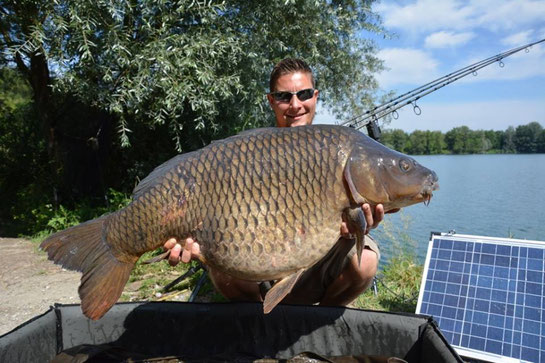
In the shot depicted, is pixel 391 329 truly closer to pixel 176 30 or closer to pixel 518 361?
pixel 518 361

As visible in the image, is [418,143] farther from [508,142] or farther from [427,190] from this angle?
[427,190]

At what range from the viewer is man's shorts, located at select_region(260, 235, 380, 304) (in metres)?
1.82

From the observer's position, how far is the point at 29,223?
18.4 feet

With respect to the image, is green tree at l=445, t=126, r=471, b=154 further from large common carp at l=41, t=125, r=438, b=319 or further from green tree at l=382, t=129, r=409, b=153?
large common carp at l=41, t=125, r=438, b=319

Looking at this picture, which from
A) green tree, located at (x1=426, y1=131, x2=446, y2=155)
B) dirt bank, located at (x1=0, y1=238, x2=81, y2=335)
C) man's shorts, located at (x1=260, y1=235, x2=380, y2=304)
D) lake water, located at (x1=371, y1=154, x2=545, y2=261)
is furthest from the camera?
green tree, located at (x1=426, y1=131, x2=446, y2=155)

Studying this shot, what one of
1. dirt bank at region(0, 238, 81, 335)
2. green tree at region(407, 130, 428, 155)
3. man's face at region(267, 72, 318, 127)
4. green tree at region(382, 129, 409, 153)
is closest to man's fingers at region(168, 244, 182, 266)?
man's face at region(267, 72, 318, 127)

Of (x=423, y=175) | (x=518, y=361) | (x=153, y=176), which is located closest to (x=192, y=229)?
(x=153, y=176)

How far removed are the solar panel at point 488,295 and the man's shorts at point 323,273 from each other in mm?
372

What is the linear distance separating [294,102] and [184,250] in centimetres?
100

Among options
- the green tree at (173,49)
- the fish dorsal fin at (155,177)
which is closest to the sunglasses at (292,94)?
the fish dorsal fin at (155,177)

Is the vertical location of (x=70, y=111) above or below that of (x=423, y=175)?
above

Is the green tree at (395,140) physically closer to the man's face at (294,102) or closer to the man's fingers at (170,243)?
the man's face at (294,102)

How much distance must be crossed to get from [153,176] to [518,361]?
5.08ft

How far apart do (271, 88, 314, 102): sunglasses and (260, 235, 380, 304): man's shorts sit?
2.42ft
